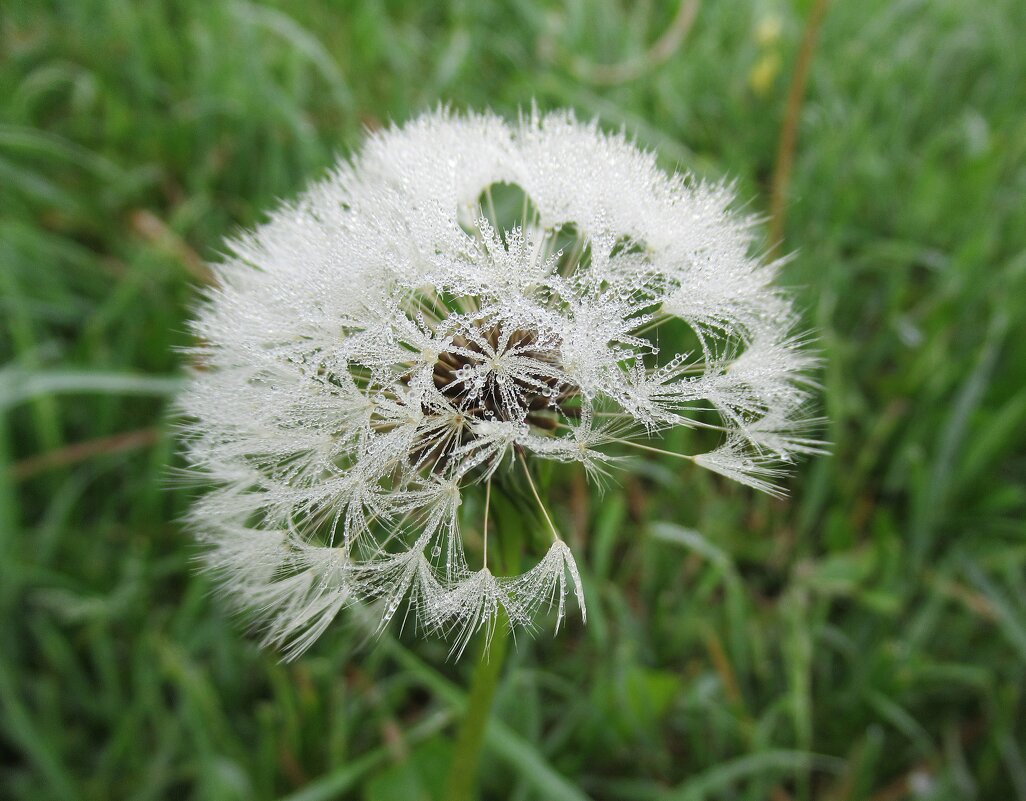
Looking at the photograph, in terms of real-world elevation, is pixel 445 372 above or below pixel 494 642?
above

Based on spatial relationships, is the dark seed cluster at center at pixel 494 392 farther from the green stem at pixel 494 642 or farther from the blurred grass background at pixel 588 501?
the blurred grass background at pixel 588 501

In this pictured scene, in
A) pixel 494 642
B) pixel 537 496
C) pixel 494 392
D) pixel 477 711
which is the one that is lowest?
pixel 477 711

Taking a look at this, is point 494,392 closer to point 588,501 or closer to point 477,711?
point 477,711

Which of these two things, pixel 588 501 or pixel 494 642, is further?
pixel 588 501

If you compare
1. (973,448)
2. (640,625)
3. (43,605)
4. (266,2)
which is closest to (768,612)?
(640,625)

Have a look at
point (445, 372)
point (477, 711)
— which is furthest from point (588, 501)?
point (445, 372)

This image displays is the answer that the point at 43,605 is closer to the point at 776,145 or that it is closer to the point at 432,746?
the point at 432,746

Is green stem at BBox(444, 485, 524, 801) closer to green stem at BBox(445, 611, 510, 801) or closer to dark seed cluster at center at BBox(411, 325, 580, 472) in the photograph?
green stem at BBox(445, 611, 510, 801)

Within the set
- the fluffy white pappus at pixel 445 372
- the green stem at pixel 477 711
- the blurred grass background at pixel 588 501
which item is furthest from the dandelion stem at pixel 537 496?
the blurred grass background at pixel 588 501
